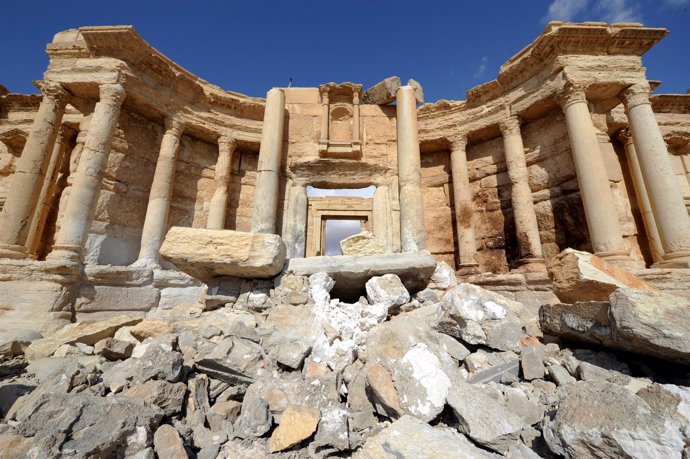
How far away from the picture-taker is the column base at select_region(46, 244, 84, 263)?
5867 mm

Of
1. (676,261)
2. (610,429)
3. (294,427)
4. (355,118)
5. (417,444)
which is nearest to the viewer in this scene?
(610,429)

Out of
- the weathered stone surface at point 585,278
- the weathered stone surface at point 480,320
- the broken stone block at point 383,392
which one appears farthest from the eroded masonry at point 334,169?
the broken stone block at point 383,392

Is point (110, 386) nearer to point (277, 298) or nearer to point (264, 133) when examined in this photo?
point (277, 298)

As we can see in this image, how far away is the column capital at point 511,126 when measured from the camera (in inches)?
325

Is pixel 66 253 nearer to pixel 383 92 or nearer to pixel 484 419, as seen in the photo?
pixel 484 419

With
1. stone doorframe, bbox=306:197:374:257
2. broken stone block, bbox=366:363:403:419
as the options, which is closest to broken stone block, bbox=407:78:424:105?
stone doorframe, bbox=306:197:374:257

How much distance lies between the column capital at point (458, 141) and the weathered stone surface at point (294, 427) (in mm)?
8750

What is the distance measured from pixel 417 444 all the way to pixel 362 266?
7.08 feet

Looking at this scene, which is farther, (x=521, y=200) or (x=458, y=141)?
(x=458, y=141)

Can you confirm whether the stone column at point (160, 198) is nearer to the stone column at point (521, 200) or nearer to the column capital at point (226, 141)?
the column capital at point (226, 141)

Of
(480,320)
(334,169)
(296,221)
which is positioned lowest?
(480,320)

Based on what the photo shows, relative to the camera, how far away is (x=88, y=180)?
21.3 feet

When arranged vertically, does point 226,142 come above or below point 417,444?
above

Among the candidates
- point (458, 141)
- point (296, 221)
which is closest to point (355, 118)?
point (458, 141)
